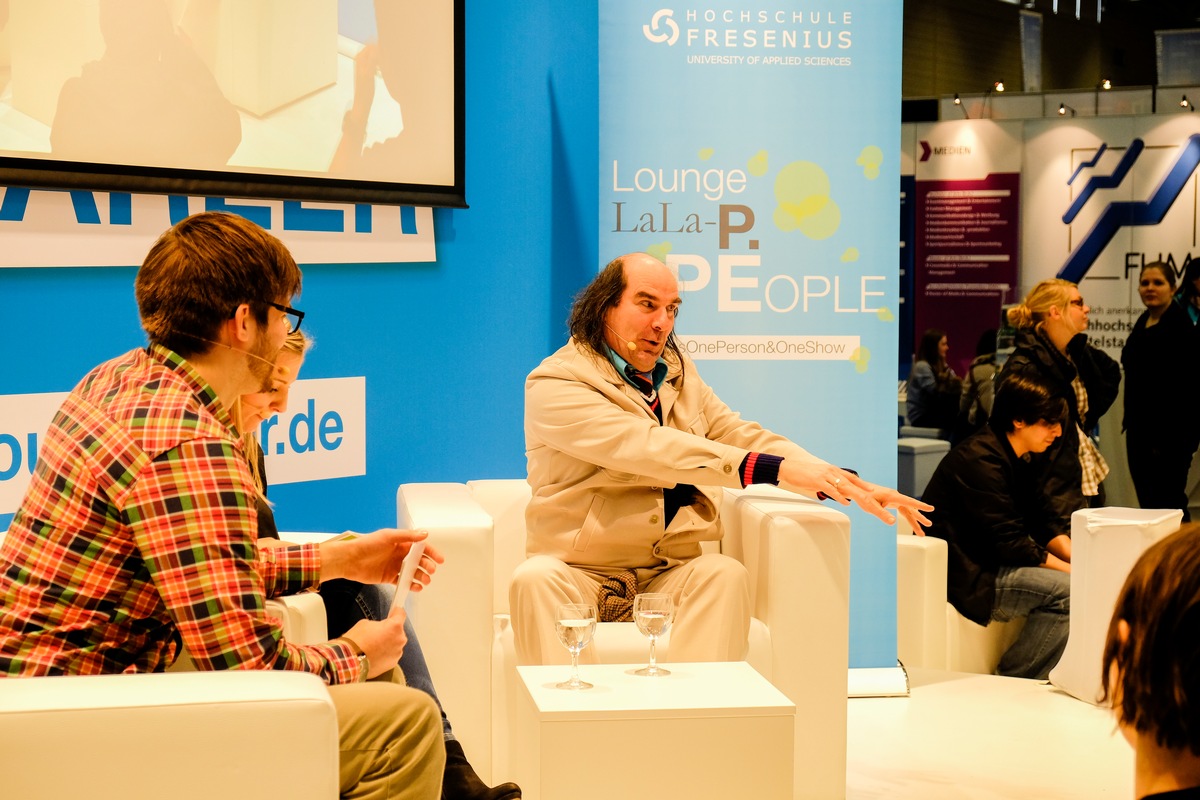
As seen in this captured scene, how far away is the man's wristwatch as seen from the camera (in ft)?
6.91

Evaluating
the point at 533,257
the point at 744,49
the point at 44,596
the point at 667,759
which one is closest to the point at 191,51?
the point at 533,257

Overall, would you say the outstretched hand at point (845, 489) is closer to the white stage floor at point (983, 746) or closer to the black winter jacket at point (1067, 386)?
the white stage floor at point (983, 746)

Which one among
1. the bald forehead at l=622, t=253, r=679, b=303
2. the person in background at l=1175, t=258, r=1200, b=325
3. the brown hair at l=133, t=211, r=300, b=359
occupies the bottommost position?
the brown hair at l=133, t=211, r=300, b=359

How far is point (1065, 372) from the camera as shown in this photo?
5.41 metres

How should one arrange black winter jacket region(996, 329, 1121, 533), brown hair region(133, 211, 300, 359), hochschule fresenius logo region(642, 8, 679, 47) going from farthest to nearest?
black winter jacket region(996, 329, 1121, 533) → hochschule fresenius logo region(642, 8, 679, 47) → brown hair region(133, 211, 300, 359)

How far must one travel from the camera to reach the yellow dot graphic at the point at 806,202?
4352 millimetres

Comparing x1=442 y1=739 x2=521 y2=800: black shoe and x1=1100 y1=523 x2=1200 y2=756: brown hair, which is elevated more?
x1=1100 y1=523 x2=1200 y2=756: brown hair

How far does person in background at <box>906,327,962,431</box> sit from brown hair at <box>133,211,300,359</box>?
6.02 meters

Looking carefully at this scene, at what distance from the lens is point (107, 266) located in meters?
3.41

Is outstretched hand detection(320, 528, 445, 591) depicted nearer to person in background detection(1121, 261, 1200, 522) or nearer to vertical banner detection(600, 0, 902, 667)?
vertical banner detection(600, 0, 902, 667)

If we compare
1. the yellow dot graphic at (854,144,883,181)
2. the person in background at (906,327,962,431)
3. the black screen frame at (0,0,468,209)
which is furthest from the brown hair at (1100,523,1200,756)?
the person in background at (906,327,962,431)

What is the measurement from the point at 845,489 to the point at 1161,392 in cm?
471

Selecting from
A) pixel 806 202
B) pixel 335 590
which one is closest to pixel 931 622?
pixel 806 202

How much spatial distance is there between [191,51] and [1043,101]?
5.73m
